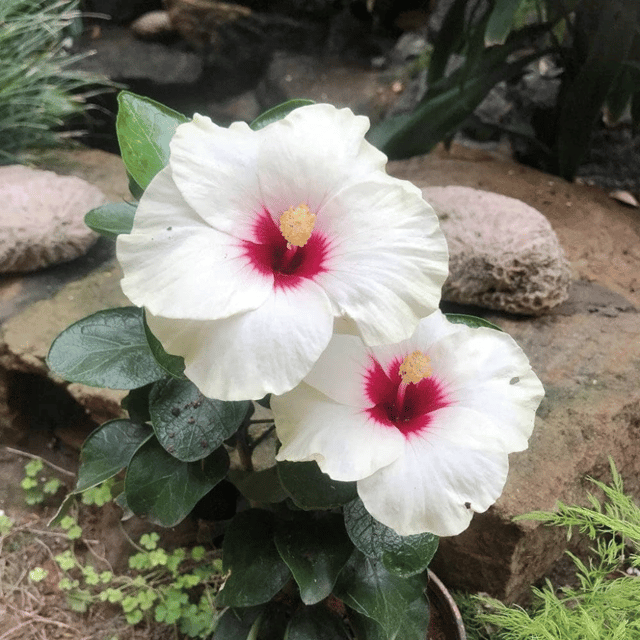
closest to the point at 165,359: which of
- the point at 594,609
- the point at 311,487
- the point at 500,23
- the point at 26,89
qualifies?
the point at 311,487

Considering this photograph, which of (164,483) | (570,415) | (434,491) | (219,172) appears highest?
(219,172)

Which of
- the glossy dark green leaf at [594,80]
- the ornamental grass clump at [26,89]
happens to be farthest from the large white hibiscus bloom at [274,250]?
Answer: the ornamental grass clump at [26,89]

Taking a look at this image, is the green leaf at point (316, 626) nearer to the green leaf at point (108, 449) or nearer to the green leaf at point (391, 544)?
the green leaf at point (391, 544)

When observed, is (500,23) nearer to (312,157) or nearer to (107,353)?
(312,157)

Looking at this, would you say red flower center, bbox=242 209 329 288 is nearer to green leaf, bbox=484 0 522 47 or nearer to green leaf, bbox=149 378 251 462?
green leaf, bbox=149 378 251 462

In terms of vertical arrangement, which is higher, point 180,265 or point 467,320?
point 180,265

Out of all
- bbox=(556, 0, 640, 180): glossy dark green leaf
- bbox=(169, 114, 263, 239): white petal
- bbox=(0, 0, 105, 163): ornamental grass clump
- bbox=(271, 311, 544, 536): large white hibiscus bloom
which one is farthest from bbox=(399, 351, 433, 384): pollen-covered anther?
bbox=(0, 0, 105, 163): ornamental grass clump

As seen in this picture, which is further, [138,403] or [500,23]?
[500,23]
